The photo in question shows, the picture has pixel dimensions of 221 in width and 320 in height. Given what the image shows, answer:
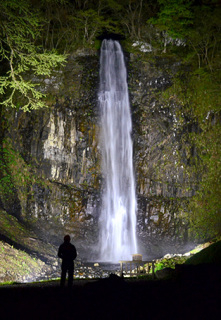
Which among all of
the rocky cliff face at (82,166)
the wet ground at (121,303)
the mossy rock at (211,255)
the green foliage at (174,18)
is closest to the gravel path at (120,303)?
the wet ground at (121,303)

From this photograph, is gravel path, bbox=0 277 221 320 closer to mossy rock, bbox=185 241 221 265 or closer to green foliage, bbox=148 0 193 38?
mossy rock, bbox=185 241 221 265

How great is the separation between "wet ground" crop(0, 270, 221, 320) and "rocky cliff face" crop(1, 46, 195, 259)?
36.7 ft

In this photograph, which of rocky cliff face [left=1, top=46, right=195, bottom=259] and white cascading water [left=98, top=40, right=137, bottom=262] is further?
white cascading water [left=98, top=40, right=137, bottom=262]

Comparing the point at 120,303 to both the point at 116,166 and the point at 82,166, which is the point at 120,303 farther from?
the point at 116,166

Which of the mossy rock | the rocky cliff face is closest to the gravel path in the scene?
the mossy rock

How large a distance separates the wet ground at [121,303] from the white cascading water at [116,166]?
426 inches

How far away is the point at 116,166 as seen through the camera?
58.1 feet

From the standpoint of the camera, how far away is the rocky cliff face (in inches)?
649

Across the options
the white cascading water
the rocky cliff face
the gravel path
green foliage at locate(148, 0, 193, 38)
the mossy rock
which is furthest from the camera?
green foliage at locate(148, 0, 193, 38)

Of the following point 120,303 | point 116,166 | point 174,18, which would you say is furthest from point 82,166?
point 120,303

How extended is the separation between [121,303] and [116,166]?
1378 cm

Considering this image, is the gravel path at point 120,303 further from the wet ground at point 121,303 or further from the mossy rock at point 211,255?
the mossy rock at point 211,255

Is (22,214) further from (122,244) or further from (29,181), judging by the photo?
(122,244)

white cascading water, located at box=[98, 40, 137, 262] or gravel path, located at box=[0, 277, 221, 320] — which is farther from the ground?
white cascading water, located at box=[98, 40, 137, 262]
